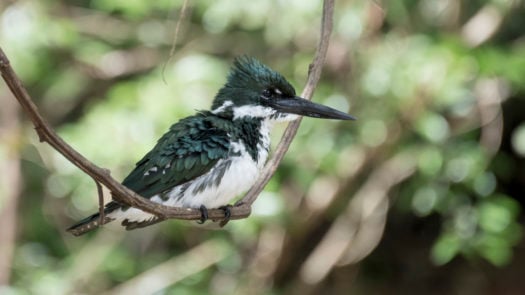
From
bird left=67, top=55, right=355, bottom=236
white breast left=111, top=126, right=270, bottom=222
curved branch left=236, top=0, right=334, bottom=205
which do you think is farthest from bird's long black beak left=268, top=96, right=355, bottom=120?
curved branch left=236, top=0, right=334, bottom=205

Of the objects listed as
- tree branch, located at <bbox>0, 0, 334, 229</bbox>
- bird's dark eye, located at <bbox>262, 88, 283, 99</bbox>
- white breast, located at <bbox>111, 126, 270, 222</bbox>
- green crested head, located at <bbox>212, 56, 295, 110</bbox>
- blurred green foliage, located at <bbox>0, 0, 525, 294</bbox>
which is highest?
tree branch, located at <bbox>0, 0, 334, 229</bbox>

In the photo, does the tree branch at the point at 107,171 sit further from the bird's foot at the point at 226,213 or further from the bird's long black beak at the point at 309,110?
the bird's long black beak at the point at 309,110

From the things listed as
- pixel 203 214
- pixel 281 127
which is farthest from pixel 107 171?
pixel 281 127

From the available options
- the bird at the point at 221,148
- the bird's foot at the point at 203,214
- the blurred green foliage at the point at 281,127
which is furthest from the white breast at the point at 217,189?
the blurred green foliage at the point at 281,127

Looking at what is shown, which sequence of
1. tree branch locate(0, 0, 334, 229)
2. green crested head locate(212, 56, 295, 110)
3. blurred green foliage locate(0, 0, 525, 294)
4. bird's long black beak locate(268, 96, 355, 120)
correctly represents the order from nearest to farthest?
tree branch locate(0, 0, 334, 229), bird's long black beak locate(268, 96, 355, 120), green crested head locate(212, 56, 295, 110), blurred green foliage locate(0, 0, 525, 294)

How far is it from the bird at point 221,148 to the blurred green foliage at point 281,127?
1406 millimetres

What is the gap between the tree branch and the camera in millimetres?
1852

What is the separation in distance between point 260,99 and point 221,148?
28 cm

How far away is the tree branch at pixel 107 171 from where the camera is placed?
72.9 inches

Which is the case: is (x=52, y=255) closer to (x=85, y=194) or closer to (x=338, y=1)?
(x=85, y=194)

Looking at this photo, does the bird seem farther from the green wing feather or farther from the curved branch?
the curved branch

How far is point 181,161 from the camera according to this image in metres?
3.27

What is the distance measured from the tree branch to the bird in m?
0.24

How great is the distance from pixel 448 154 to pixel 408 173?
43 centimetres
